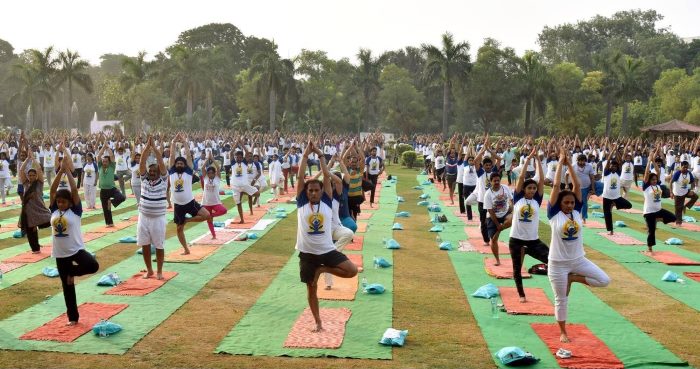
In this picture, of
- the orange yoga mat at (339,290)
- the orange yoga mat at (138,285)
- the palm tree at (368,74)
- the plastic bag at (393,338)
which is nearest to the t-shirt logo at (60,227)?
the orange yoga mat at (138,285)

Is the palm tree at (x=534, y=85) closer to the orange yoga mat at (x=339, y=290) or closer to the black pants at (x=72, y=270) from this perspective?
the orange yoga mat at (x=339, y=290)

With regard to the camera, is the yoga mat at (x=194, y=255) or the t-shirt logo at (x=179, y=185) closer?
the yoga mat at (x=194, y=255)

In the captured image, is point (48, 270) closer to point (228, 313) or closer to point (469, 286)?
point (228, 313)

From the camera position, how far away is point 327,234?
29.9 ft

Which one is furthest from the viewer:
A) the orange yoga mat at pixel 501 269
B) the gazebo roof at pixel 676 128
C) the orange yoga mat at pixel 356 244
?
the gazebo roof at pixel 676 128

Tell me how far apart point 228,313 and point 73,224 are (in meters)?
2.50

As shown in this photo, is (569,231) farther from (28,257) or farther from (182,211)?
(28,257)

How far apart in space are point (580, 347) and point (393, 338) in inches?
91.2

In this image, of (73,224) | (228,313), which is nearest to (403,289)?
(228,313)

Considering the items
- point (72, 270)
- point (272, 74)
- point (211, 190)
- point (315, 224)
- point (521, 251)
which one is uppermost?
point (272, 74)

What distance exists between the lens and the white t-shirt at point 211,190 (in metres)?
17.2

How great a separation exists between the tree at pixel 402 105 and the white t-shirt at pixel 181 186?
6131cm

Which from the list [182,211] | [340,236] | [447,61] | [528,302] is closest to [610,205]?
[528,302]

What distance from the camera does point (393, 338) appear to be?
894 cm
